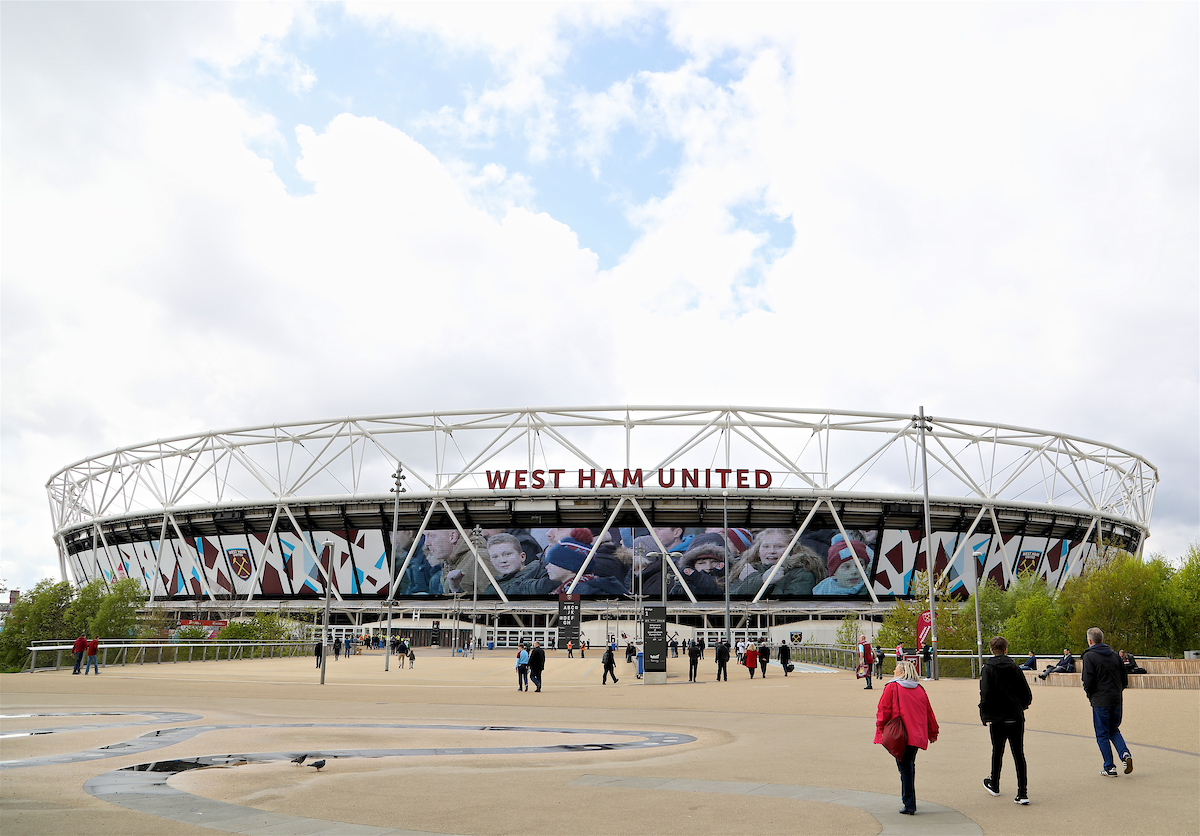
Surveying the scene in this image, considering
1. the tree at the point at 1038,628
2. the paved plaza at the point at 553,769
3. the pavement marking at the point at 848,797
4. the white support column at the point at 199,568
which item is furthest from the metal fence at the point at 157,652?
the tree at the point at 1038,628

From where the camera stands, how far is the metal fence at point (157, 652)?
119ft

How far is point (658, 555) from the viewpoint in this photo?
6794 centimetres

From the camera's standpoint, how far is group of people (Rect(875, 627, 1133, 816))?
824 centimetres

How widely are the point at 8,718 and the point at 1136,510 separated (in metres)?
88.4

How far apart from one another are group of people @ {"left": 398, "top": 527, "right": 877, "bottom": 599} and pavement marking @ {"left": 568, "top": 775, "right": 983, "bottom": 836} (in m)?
56.9

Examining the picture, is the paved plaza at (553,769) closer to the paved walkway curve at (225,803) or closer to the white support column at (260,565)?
the paved walkway curve at (225,803)

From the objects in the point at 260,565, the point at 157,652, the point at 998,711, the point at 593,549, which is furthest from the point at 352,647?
the point at 998,711

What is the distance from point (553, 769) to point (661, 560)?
5691cm

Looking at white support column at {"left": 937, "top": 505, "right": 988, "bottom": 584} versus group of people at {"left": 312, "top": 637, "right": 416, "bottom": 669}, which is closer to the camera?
group of people at {"left": 312, "top": 637, "right": 416, "bottom": 669}

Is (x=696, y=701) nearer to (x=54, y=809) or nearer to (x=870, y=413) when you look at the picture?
(x=54, y=809)

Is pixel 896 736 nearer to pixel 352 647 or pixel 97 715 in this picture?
pixel 97 715

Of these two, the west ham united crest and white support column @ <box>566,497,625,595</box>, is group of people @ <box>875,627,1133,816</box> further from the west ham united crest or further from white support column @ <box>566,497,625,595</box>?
the west ham united crest

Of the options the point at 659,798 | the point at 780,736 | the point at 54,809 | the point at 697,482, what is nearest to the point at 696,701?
the point at 780,736

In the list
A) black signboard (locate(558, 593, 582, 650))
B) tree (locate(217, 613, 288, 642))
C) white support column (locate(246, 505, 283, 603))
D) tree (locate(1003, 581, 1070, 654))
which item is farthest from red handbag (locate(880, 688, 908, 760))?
white support column (locate(246, 505, 283, 603))
